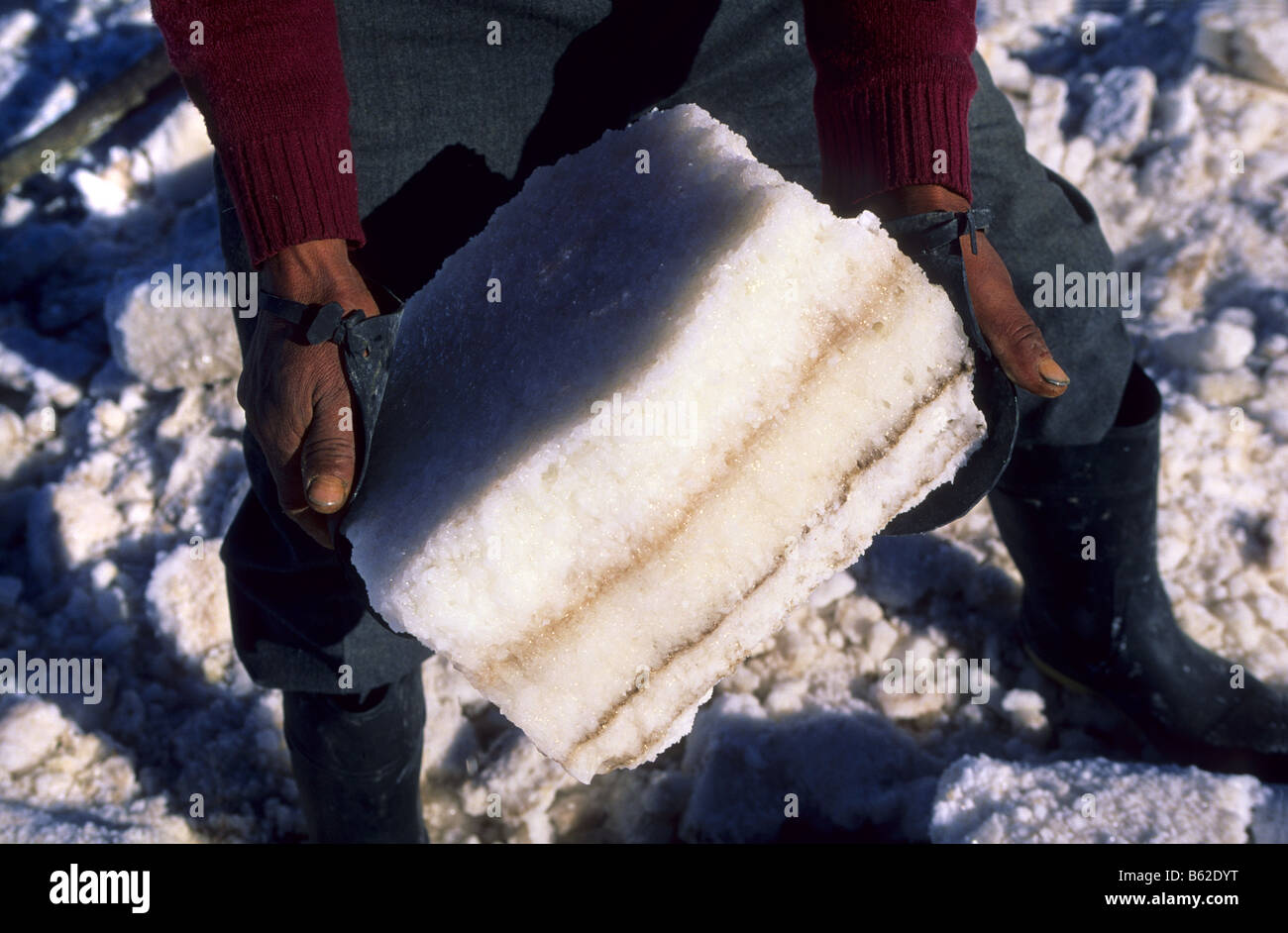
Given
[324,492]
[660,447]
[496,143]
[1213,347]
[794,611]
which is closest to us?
[660,447]

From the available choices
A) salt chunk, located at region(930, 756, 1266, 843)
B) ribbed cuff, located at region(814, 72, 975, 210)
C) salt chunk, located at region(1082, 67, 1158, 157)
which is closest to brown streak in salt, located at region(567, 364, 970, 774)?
ribbed cuff, located at region(814, 72, 975, 210)

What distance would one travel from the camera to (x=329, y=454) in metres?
1.33

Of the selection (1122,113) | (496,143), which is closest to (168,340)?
(496,143)

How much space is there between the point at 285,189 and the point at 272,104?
115 mm

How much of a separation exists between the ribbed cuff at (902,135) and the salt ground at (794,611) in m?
0.80

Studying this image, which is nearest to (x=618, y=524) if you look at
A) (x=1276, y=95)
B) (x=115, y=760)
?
(x=115, y=760)

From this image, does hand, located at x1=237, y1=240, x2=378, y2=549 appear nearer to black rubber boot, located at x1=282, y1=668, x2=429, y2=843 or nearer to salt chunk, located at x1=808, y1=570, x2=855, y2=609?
black rubber boot, located at x1=282, y1=668, x2=429, y2=843

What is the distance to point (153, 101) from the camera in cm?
392

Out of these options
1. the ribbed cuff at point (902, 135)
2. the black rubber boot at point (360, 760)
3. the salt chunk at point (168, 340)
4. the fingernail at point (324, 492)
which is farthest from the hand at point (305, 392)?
the salt chunk at point (168, 340)

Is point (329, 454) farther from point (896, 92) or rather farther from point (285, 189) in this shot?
point (896, 92)

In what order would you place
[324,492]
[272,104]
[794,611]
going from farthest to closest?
[794,611] → [272,104] → [324,492]

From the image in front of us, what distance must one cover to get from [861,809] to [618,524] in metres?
1.22

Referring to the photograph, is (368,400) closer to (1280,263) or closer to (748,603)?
(748,603)

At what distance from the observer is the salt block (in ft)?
3.92
